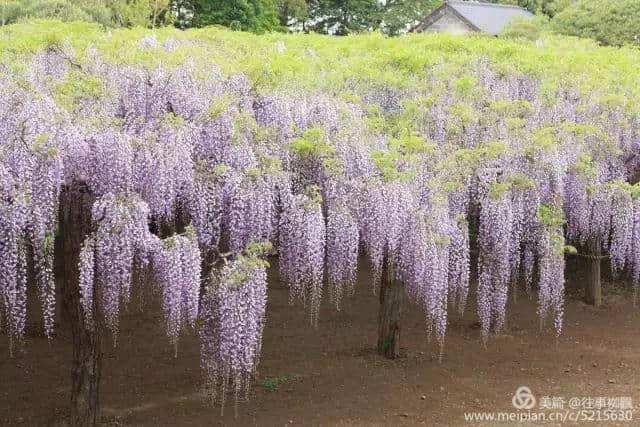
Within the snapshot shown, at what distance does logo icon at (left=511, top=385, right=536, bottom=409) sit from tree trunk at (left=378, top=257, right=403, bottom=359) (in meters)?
1.84

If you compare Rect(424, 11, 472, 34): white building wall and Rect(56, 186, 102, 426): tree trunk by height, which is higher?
Rect(424, 11, 472, 34): white building wall

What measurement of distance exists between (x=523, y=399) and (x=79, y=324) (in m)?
5.67

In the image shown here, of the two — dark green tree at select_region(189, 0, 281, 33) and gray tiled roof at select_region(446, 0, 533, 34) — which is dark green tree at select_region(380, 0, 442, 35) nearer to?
gray tiled roof at select_region(446, 0, 533, 34)

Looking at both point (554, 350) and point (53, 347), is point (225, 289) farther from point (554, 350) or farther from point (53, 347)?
point (554, 350)

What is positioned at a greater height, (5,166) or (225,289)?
(5,166)

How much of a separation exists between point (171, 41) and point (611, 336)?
8.83 metres

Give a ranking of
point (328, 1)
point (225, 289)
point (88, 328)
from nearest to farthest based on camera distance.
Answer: point (225, 289) < point (88, 328) < point (328, 1)

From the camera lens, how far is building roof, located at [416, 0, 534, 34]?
37.0 metres

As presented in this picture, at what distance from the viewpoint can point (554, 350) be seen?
11453 millimetres

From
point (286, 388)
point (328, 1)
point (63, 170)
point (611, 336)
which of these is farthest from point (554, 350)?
point (328, 1)

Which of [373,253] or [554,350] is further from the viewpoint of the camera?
[554,350]

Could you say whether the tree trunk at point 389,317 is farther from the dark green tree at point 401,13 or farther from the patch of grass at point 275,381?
the dark green tree at point 401,13

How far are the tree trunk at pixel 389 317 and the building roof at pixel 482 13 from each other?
2903 centimetres

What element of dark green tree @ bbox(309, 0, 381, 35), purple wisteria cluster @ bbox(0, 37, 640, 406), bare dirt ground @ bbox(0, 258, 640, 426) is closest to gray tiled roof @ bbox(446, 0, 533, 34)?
dark green tree @ bbox(309, 0, 381, 35)
